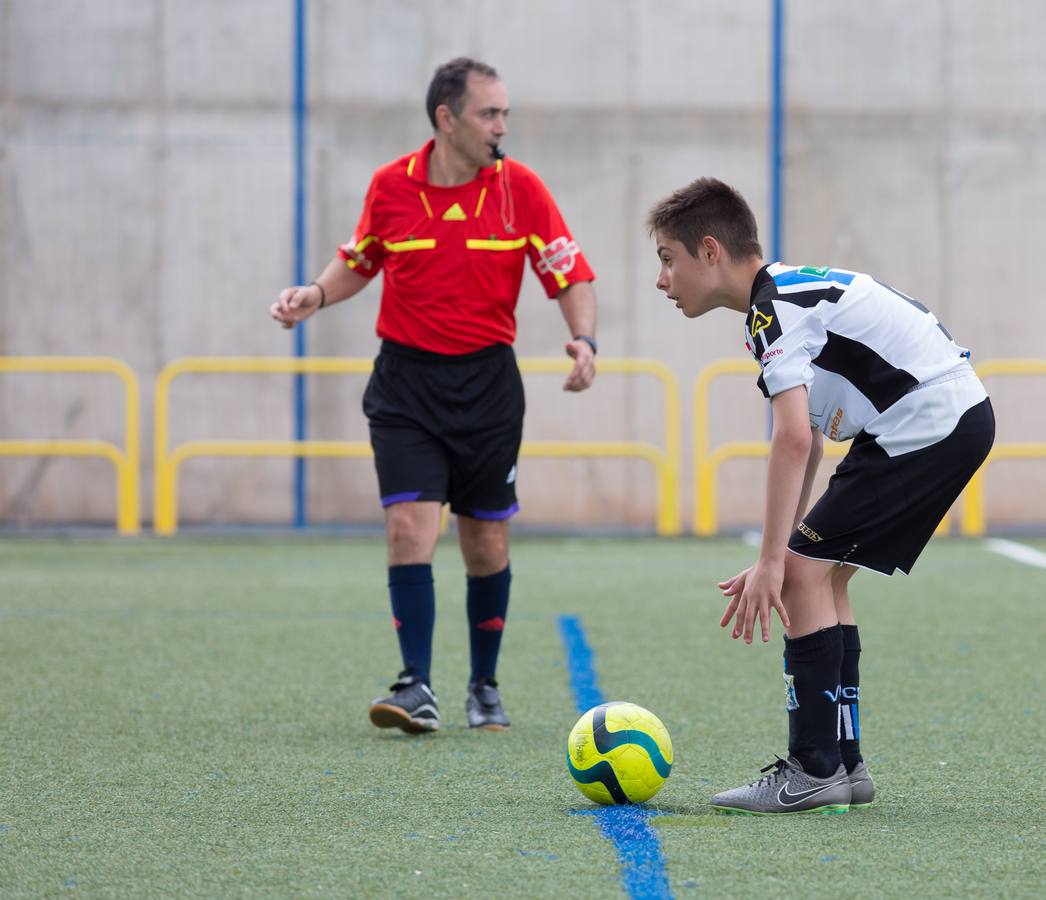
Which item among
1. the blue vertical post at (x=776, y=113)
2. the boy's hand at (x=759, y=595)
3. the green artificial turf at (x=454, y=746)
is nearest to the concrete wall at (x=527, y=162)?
the blue vertical post at (x=776, y=113)

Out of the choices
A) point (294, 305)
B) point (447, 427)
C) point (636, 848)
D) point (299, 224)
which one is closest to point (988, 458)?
point (299, 224)

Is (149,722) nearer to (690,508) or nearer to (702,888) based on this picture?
(702,888)

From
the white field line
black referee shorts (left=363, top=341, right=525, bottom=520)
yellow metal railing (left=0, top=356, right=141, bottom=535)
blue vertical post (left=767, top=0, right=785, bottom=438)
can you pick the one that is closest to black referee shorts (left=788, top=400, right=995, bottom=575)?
black referee shorts (left=363, top=341, right=525, bottom=520)

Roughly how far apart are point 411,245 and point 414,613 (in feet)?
3.74

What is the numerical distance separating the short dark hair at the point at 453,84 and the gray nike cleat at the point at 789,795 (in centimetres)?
234

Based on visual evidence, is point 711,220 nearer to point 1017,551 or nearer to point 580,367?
point 580,367

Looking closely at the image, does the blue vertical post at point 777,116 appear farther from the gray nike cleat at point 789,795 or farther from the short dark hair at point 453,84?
the gray nike cleat at point 789,795

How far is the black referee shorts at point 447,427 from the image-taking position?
5020mm

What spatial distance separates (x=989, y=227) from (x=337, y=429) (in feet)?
18.8

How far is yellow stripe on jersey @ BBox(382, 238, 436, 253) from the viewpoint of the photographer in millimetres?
5094

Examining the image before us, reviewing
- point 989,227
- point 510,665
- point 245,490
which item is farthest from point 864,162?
point 510,665

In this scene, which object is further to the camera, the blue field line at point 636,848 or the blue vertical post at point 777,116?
the blue vertical post at point 777,116

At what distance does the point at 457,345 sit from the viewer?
200 inches

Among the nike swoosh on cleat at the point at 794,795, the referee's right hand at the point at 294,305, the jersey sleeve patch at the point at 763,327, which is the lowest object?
the nike swoosh on cleat at the point at 794,795
